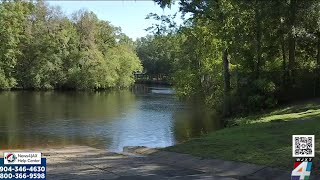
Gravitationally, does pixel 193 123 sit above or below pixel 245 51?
below

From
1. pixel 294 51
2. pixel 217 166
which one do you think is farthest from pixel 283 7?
pixel 294 51

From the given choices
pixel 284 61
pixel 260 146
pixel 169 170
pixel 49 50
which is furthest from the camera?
pixel 49 50

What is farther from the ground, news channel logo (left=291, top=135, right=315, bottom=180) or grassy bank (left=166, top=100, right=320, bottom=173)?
news channel logo (left=291, top=135, right=315, bottom=180)

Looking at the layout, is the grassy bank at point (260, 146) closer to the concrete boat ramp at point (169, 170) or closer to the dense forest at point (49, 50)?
the concrete boat ramp at point (169, 170)

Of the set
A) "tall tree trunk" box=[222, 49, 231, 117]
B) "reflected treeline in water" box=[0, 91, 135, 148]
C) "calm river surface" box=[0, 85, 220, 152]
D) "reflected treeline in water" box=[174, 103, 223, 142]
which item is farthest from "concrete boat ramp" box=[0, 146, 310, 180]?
"tall tree trunk" box=[222, 49, 231, 117]

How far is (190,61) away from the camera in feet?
125

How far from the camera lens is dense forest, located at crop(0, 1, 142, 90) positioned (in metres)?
73.0

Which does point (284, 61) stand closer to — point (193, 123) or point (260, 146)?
point (193, 123)

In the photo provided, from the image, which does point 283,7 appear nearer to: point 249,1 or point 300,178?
point 249,1

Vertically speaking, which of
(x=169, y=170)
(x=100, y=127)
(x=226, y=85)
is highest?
(x=226, y=85)

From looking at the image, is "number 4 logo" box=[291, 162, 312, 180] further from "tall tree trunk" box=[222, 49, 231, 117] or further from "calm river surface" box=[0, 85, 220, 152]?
"tall tree trunk" box=[222, 49, 231, 117]

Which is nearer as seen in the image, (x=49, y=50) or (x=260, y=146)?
(x=260, y=146)

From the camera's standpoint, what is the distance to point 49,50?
245ft

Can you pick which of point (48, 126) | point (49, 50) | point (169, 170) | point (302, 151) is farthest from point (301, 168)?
point (49, 50)
